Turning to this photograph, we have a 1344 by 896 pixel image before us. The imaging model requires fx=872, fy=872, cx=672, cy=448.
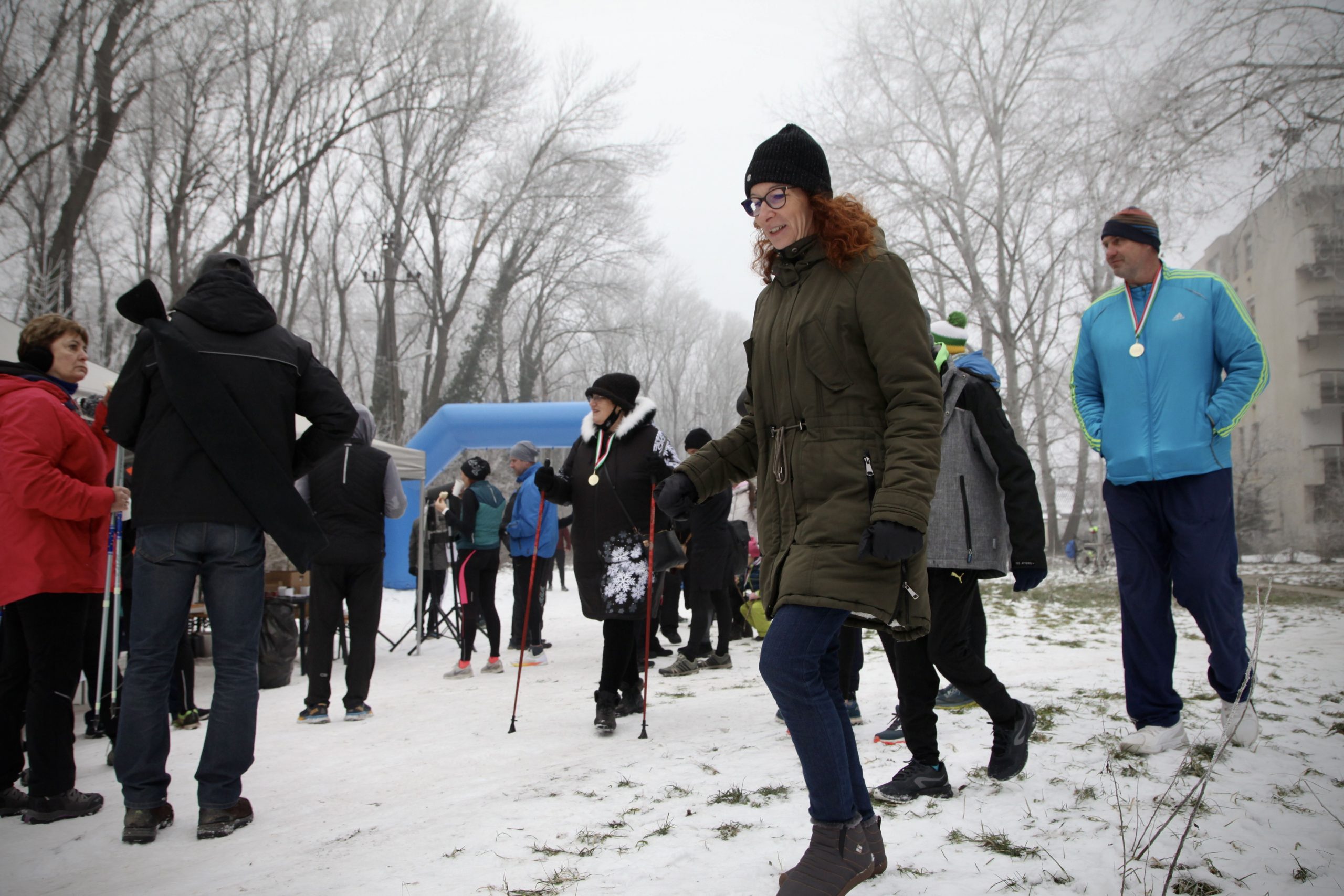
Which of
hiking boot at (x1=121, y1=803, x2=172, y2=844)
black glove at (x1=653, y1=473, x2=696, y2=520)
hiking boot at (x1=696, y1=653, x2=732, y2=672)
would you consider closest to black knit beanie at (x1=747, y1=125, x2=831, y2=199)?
black glove at (x1=653, y1=473, x2=696, y2=520)

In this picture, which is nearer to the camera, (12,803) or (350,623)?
(12,803)

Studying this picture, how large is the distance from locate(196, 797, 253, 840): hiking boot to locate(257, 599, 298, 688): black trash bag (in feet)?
13.6

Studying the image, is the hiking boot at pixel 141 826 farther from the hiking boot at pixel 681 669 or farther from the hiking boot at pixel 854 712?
the hiking boot at pixel 681 669

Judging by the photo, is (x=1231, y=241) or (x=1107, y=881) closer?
(x=1107, y=881)

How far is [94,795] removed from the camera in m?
3.61

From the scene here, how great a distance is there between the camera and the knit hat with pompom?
3898 millimetres

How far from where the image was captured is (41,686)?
3475 mm

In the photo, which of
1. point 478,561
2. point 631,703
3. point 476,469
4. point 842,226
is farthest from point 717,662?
point 842,226

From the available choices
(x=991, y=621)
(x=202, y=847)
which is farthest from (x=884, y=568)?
(x=991, y=621)

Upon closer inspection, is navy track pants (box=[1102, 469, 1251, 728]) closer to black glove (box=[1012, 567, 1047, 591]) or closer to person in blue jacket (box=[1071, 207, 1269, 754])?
person in blue jacket (box=[1071, 207, 1269, 754])

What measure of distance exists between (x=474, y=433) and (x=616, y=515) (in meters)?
10.5

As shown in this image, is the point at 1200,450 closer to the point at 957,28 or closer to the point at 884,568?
the point at 884,568

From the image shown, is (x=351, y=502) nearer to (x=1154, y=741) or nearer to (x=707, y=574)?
(x=707, y=574)

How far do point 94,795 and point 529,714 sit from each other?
263 centimetres
